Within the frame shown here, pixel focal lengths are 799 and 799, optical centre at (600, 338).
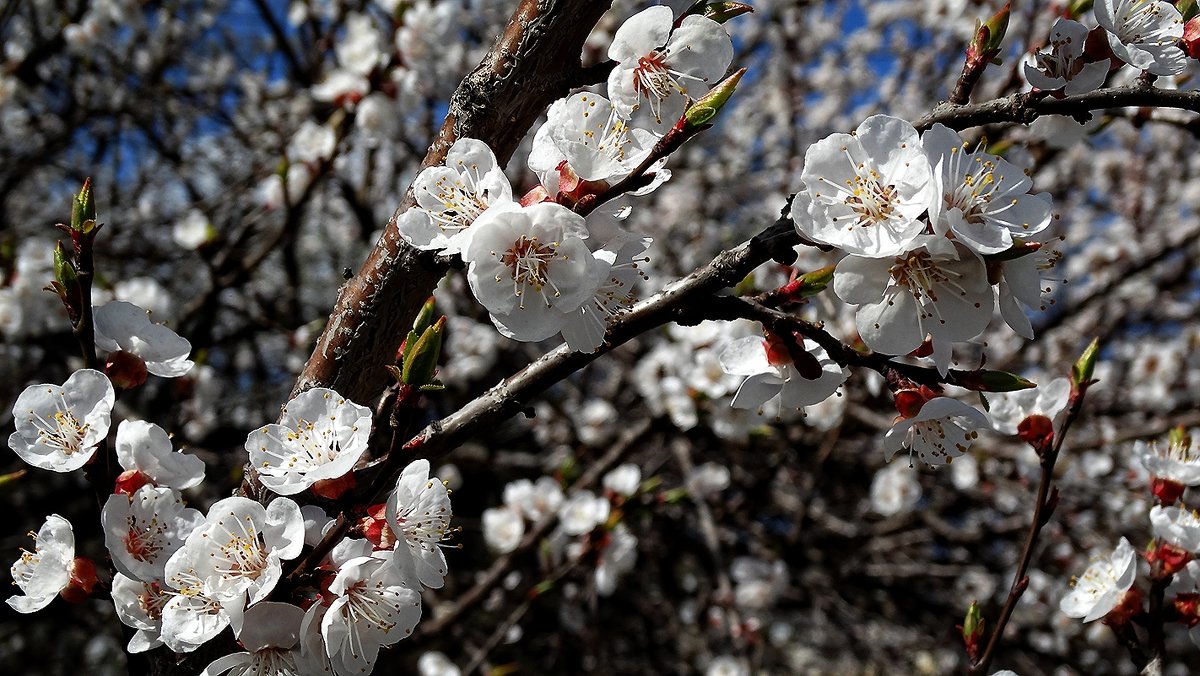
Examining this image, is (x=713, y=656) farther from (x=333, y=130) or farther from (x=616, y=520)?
(x=333, y=130)

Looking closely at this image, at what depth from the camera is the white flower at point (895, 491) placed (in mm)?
3746

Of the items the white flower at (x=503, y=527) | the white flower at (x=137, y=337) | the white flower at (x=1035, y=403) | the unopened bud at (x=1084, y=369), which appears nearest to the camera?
the white flower at (x=137, y=337)

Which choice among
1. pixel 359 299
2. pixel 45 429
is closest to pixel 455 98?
pixel 359 299

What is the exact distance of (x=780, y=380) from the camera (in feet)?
3.70

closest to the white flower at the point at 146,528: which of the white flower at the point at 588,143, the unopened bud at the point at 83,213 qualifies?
the unopened bud at the point at 83,213

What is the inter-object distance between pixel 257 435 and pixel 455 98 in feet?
1.73

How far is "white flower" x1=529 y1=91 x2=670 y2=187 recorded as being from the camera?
3.09 ft

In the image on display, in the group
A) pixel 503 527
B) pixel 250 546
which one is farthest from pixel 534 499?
pixel 250 546

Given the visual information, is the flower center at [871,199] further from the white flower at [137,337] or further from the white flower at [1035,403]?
the white flower at [137,337]

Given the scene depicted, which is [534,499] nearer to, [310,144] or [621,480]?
[621,480]

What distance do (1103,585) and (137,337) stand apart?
1782 mm

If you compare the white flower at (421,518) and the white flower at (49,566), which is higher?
the white flower at (49,566)

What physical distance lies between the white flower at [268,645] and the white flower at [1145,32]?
1300mm

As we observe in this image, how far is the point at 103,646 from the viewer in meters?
4.86
